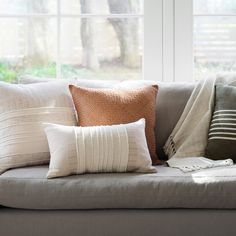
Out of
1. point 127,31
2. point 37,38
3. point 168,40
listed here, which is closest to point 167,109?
point 168,40

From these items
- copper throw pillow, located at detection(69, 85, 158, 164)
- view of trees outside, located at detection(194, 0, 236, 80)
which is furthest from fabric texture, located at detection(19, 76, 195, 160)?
view of trees outside, located at detection(194, 0, 236, 80)

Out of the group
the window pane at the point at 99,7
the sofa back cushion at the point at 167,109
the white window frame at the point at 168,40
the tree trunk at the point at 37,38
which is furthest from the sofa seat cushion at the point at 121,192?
the window pane at the point at 99,7

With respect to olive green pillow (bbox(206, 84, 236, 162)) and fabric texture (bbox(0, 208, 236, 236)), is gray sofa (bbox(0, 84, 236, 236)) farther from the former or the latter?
olive green pillow (bbox(206, 84, 236, 162))

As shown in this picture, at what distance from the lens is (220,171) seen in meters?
2.42

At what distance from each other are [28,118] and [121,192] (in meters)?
0.66

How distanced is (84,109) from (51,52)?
849mm

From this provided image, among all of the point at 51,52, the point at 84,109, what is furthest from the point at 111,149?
A: the point at 51,52

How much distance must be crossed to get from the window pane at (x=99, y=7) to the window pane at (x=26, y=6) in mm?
89

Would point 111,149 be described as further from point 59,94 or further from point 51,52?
point 51,52

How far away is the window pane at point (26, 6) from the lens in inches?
135

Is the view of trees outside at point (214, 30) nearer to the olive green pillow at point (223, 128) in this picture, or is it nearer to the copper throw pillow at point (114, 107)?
the olive green pillow at point (223, 128)

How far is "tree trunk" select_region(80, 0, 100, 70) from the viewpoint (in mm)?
3418

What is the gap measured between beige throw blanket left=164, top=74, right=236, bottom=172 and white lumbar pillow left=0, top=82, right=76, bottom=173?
551mm

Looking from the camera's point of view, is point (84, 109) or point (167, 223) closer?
point (167, 223)
